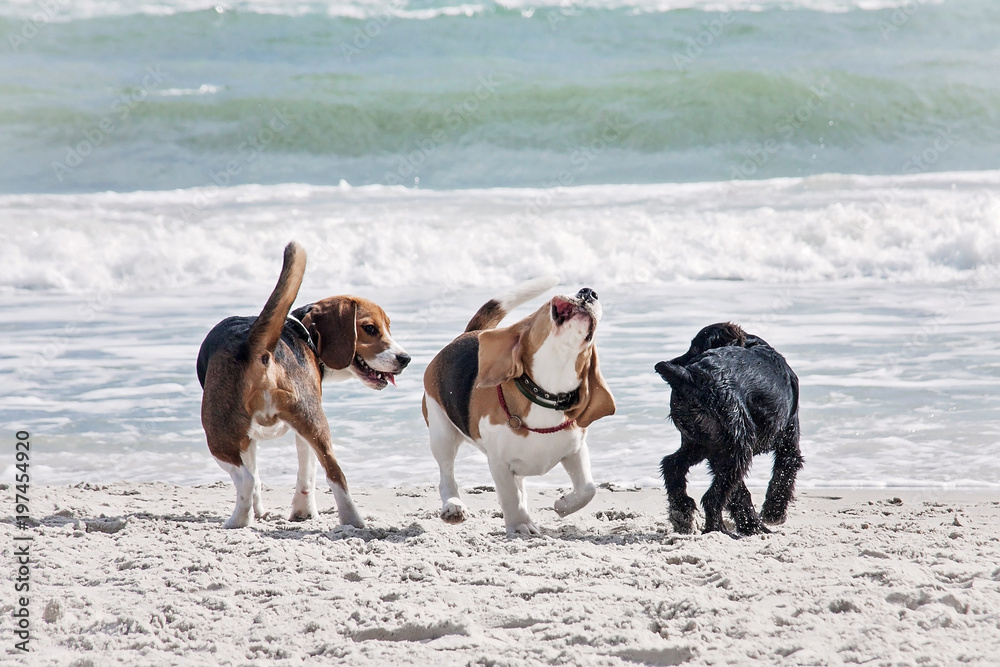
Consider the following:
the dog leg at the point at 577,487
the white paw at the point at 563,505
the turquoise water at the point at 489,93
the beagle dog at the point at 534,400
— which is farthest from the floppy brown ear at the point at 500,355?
the turquoise water at the point at 489,93

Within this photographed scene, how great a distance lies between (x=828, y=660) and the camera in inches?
105

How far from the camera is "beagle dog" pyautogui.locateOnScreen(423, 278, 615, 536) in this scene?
12.7 ft

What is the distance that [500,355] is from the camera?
4.08 m

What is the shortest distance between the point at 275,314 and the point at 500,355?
0.89 m

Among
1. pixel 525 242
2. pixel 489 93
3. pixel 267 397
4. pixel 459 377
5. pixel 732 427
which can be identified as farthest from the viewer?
pixel 489 93

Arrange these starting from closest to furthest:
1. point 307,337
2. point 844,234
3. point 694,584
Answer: point 694,584, point 307,337, point 844,234

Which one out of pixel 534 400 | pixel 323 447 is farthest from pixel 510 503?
pixel 323 447

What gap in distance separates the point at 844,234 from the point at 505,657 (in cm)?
1022

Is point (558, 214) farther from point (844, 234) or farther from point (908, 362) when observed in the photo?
point (908, 362)

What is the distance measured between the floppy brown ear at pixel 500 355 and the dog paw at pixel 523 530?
0.59 m

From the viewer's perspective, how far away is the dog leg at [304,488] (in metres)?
4.47

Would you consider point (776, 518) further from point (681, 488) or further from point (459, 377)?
point (459, 377)

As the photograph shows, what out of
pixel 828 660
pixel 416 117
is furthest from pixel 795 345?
pixel 416 117

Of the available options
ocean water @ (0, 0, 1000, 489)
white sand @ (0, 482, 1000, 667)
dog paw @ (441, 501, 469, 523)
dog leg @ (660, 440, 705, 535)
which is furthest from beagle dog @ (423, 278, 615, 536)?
ocean water @ (0, 0, 1000, 489)
